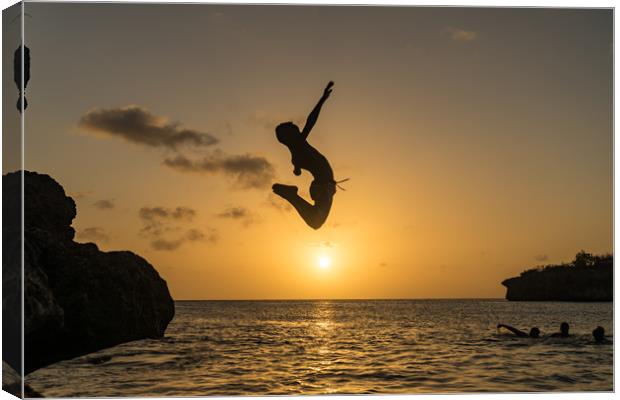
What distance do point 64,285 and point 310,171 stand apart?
4.65 m

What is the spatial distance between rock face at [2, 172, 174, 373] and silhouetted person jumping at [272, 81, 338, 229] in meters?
3.02

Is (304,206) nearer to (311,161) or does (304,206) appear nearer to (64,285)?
(311,161)

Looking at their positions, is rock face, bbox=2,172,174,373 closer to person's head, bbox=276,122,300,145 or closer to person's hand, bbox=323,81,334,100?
person's head, bbox=276,122,300,145

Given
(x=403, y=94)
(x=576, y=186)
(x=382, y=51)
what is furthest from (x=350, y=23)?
(x=576, y=186)

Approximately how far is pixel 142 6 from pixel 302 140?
245cm

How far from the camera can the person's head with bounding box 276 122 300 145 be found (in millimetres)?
10320

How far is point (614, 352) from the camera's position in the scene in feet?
32.9

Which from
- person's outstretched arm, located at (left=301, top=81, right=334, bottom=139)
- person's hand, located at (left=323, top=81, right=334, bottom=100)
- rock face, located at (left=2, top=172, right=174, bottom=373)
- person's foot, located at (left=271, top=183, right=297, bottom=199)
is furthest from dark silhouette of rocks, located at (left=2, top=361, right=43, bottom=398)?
person's hand, located at (left=323, top=81, right=334, bottom=100)

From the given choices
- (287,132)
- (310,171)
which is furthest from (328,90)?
(310,171)

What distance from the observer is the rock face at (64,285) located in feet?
29.8

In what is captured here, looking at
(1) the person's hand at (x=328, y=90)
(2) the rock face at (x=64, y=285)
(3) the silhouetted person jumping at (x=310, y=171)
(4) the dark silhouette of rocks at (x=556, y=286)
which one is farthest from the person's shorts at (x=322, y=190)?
(4) the dark silhouette of rocks at (x=556, y=286)

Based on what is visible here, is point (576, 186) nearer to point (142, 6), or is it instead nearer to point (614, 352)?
point (614, 352)

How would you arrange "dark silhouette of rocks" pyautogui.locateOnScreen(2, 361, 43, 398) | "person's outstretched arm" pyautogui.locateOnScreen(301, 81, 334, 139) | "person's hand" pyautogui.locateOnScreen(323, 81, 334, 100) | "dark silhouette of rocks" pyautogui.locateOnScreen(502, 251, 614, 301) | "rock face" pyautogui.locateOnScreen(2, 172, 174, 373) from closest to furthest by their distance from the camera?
A: 1. "dark silhouette of rocks" pyautogui.locateOnScreen(2, 361, 43, 398)
2. "rock face" pyautogui.locateOnScreen(2, 172, 174, 373)
3. "person's outstretched arm" pyautogui.locateOnScreen(301, 81, 334, 139)
4. "person's hand" pyautogui.locateOnScreen(323, 81, 334, 100)
5. "dark silhouette of rocks" pyautogui.locateOnScreen(502, 251, 614, 301)

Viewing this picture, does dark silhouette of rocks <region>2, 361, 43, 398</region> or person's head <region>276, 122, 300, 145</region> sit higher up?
person's head <region>276, 122, 300, 145</region>
